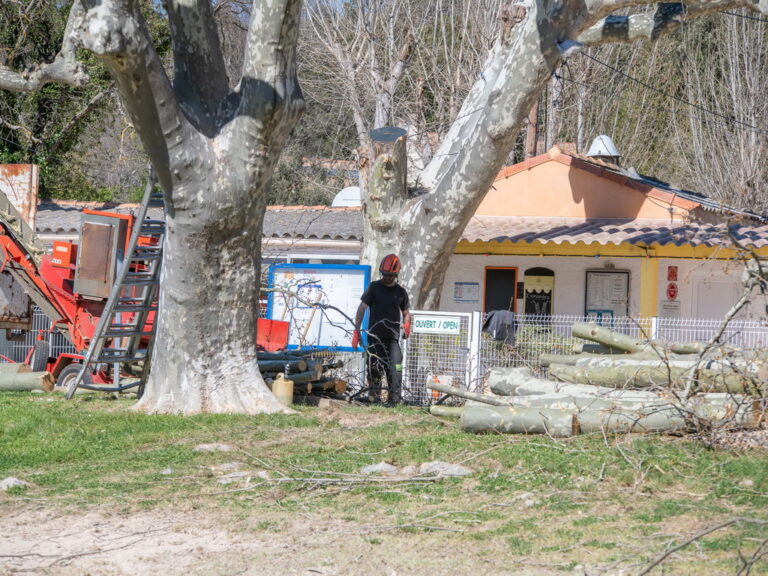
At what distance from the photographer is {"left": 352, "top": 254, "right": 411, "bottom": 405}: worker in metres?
12.6

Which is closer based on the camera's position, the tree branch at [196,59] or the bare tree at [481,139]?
the tree branch at [196,59]

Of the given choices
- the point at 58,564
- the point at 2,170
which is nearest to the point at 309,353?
the point at 58,564

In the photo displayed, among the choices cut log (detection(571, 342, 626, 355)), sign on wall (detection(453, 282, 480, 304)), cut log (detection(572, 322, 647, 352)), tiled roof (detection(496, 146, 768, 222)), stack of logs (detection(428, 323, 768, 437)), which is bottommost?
stack of logs (detection(428, 323, 768, 437))

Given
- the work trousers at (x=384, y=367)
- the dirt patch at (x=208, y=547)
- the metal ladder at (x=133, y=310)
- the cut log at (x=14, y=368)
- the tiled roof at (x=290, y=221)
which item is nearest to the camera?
the dirt patch at (x=208, y=547)

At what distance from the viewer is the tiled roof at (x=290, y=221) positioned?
20.7 m

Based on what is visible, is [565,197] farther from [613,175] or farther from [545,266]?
[545,266]

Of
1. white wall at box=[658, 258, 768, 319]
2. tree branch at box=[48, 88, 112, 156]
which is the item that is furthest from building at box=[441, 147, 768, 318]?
tree branch at box=[48, 88, 112, 156]

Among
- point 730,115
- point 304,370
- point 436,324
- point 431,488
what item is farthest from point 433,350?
point 730,115

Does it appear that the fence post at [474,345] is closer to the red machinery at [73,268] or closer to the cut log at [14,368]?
the red machinery at [73,268]

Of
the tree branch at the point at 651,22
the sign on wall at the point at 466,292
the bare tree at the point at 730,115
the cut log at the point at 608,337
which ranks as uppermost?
the bare tree at the point at 730,115

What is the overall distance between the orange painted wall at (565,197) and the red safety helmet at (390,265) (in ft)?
25.3

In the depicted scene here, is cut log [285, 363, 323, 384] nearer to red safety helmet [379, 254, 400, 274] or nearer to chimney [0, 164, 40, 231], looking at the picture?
red safety helmet [379, 254, 400, 274]

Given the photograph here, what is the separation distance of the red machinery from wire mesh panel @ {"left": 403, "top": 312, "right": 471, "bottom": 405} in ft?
11.7

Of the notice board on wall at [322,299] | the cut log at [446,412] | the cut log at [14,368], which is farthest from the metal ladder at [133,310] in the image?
the cut log at [446,412]
